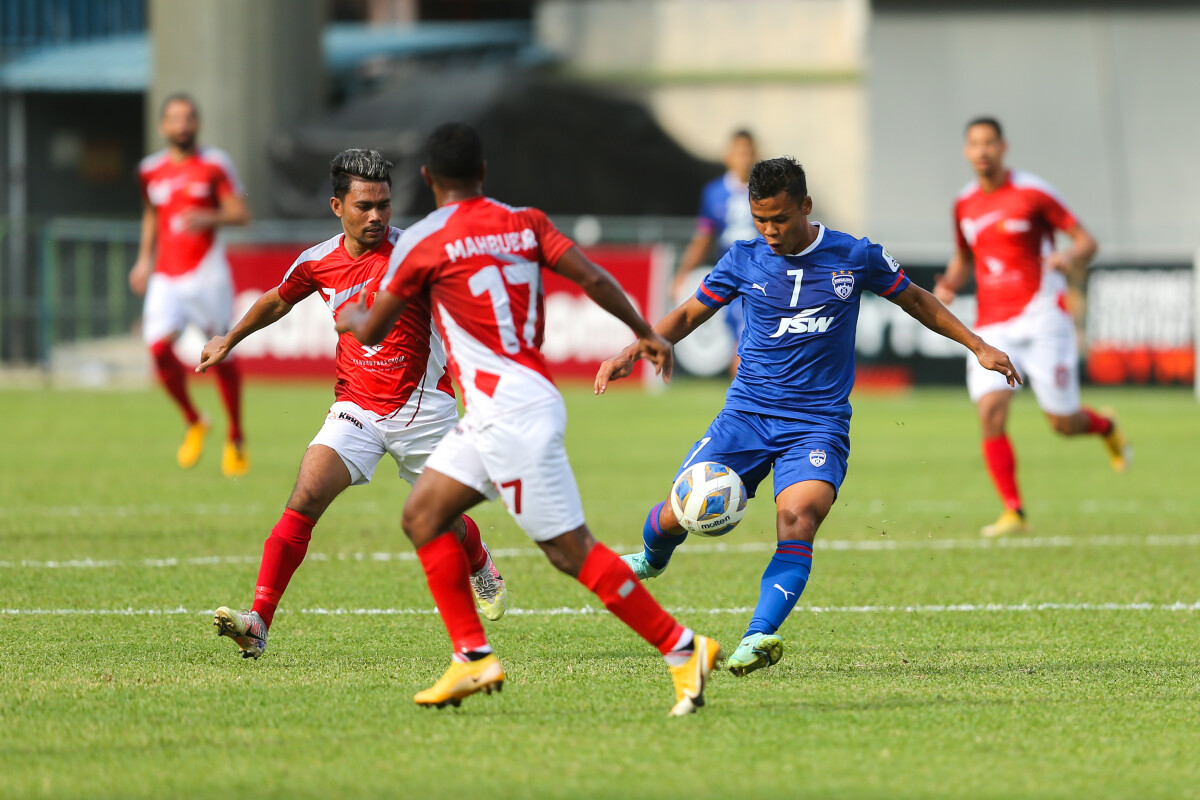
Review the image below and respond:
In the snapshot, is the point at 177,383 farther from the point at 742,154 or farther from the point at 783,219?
the point at 783,219

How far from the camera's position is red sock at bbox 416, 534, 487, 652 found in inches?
197

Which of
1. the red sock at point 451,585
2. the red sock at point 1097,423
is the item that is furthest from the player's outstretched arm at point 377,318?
the red sock at point 1097,423

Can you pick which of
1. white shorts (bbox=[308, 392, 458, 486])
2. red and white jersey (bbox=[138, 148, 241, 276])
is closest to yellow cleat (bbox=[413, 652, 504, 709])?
white shorts (bbox=[308, 392, 458, 486])

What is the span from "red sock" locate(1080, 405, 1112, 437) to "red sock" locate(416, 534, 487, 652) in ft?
20.7

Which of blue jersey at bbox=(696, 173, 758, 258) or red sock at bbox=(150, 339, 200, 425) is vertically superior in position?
blue jersey at bbox=(696, 173, 758, 258)

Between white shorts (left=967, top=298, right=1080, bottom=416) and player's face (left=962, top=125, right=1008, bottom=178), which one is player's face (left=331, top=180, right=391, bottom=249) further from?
white shorts (left=967, top=298, right=1080, bottom=416)

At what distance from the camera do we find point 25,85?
2730 cm

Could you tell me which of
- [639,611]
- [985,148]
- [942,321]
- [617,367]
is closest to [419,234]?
[617,367]

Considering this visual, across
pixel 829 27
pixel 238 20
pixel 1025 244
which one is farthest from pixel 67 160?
pixel 1025 244

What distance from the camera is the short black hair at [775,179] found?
569 centimetres

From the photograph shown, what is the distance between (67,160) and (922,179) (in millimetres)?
15022

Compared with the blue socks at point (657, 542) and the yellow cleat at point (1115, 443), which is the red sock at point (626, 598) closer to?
the blue socks at point (657, 542)

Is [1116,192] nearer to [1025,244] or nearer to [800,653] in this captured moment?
[1025,244]

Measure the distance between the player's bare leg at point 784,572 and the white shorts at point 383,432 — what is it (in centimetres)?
133
